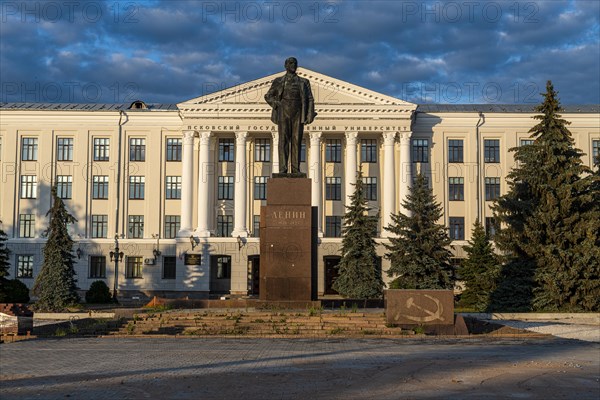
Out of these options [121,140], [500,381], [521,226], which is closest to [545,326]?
[521,226]

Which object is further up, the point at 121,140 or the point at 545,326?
the point at 121,140

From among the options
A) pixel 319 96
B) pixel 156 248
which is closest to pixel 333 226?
pixel 319 96

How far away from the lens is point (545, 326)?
20.6m

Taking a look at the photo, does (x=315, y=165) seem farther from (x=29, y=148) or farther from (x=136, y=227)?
(x=29, y=148)

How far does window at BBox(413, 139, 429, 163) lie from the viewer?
47875 mm

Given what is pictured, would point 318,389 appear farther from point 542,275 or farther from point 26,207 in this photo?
point 26,207

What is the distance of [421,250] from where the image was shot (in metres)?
34.4

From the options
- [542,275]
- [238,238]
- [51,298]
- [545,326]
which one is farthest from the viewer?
[238,238]

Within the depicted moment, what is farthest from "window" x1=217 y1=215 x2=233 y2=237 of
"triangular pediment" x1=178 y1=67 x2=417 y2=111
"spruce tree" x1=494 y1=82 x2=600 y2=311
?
"spruce tree" x1=494 y1=82 x2=600 y2=311

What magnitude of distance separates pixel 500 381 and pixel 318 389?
2397 millimetres

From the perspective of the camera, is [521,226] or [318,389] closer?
[318,389]

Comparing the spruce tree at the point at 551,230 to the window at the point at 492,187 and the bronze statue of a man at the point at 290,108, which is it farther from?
the window at the point at 492,187

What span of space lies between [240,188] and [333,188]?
604 cm

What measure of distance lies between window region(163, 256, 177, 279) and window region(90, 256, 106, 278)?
12.7 ft
